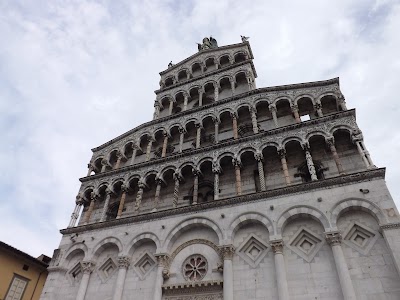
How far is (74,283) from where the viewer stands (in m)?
17.1

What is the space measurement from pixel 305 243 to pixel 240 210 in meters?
3.17

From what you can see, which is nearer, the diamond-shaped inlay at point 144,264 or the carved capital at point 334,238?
the carved capital at point 334,238

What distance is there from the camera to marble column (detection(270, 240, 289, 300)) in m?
11.7

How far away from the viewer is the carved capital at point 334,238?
12.2m

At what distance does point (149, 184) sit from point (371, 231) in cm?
1222

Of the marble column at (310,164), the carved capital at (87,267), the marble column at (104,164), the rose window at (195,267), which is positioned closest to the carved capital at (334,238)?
the marble column at (310,164)

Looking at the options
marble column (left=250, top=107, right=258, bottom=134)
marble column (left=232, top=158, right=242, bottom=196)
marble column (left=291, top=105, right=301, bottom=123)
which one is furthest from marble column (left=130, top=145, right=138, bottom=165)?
marble column (left=291, top=105, right=301, bottom=123)

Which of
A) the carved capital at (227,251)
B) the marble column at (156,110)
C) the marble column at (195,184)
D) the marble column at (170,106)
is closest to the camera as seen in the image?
the carved capital at (227,251)

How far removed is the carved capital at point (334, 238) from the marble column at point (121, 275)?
9559 mm

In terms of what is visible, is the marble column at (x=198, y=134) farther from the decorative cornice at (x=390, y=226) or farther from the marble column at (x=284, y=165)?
the decorative cornice at (x=390, y=226)

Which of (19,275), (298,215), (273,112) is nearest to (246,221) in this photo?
(298,215)

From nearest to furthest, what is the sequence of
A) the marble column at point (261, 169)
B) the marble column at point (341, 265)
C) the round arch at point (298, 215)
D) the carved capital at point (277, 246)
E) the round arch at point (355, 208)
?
the marble column at point (341, 265) → the round arch at point (355, 208) → the carved capital at point (277, 246) → the round arch at point (298, 215) → the marble column at point (261, 169)

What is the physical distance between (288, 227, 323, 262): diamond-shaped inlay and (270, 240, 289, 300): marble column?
0.58 metres

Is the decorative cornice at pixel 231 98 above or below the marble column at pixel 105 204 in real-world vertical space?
above
